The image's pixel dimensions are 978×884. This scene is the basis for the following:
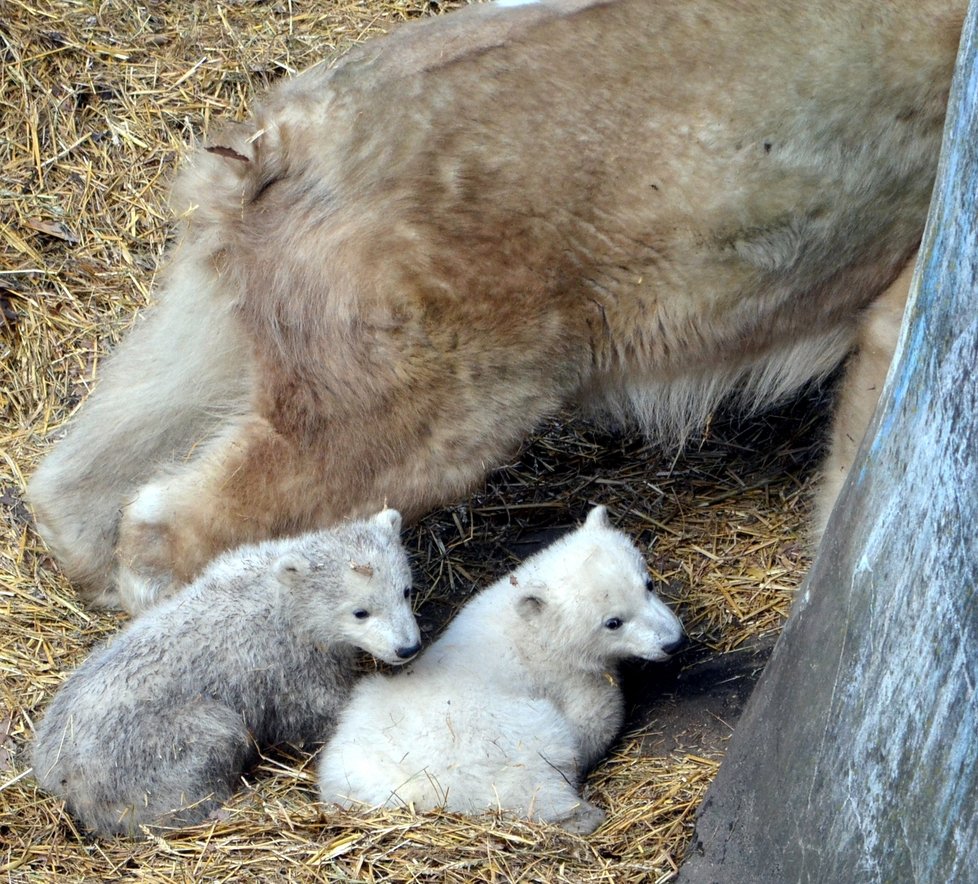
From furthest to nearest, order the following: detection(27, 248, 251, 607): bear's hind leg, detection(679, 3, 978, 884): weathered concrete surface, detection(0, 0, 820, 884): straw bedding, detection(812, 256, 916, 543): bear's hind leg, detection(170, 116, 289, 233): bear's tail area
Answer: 1. detection(27, 248, 251, 607): bear's hind leg
2. detection(812, 256, 916, 543): bear's hind leg
3. detection(170, 116, 289, 233): bear's tail area
4. detection(0, 0, 820, 884): straw bedding
5. detection(679, 3, 978, 884): weathered concrete surface

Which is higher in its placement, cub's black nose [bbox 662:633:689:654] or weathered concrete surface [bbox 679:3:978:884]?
weathered concrete surface [bbox 679:3:978:884]

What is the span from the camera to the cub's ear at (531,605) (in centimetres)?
400

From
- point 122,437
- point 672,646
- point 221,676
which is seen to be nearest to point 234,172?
point 122,437

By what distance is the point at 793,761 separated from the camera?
10.1ft

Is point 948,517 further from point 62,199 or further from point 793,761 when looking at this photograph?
point 62,199

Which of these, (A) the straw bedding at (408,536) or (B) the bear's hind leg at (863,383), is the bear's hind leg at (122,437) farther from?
(B) the bear's hind leg at (863,383)

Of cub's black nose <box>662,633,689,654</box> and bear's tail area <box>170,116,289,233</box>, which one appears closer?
cub's black nose <box>662,633,689,654</box>

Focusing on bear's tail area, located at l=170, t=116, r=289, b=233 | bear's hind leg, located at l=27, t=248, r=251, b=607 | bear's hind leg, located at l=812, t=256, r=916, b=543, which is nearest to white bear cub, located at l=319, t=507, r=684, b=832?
bear's hind leg, located at l=812, t=256, r=916, b=543

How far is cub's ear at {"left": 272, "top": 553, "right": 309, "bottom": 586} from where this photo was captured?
3.81m

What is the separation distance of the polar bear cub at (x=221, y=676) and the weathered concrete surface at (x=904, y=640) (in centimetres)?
123

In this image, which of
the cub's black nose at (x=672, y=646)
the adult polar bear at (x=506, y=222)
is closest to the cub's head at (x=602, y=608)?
the cub's black nose at (x=672, y=646)

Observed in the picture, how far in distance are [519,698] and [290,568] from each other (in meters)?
0.85

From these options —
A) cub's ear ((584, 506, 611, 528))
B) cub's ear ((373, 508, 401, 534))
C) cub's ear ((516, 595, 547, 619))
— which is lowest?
cub's ear ((516, 595, 547, 619))

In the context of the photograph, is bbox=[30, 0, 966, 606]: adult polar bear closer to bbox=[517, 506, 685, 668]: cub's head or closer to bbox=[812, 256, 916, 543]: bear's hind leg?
bbox=[812, 256, 916, 543]: bear's hind leg
